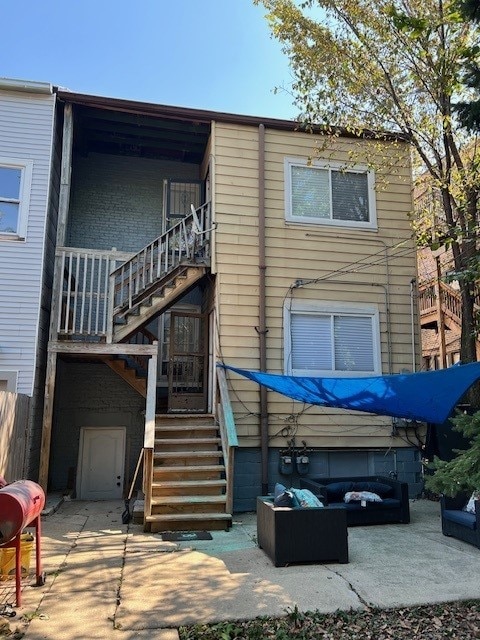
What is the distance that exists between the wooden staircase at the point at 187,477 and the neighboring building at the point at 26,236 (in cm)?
206

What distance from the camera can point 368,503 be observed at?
21.5 feet

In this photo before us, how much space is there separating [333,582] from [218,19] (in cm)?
973

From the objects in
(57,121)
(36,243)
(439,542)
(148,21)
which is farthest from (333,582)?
(148,21)

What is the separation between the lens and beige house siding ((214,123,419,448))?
323 inches

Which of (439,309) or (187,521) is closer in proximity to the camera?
(187,521)

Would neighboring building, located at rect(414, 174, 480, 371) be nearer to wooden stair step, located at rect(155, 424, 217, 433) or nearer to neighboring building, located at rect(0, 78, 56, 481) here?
wooden stair step, located at rect(155, 424, 217, 433)

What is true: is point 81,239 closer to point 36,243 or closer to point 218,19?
point 36,243

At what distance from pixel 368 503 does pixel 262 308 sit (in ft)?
11.5

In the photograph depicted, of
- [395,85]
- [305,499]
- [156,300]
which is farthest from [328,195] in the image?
[305,499]

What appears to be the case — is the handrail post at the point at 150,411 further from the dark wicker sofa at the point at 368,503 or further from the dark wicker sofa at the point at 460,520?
the dark wicker sofa at the point at 460,520

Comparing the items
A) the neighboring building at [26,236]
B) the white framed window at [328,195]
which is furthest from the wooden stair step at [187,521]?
the white framed window at [328,195]

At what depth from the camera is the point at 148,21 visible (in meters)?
8.89

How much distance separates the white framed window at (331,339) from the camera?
27.7ft

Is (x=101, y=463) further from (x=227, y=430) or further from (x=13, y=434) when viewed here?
(x=227, y=430)
